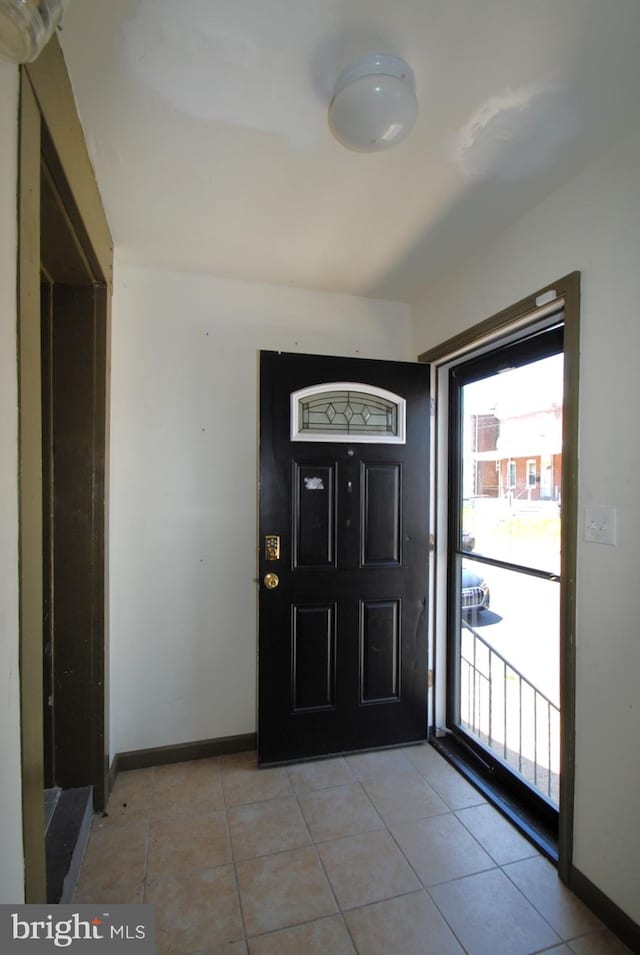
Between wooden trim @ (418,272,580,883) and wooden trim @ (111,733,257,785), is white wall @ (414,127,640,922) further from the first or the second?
wooden trim @ (111,733,257,785)

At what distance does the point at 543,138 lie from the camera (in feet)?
4.38

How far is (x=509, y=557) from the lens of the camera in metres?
2.05

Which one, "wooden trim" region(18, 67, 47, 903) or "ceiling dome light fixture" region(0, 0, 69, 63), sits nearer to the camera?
"ceiling dome light fixture" region(0, 0, 69, 63)

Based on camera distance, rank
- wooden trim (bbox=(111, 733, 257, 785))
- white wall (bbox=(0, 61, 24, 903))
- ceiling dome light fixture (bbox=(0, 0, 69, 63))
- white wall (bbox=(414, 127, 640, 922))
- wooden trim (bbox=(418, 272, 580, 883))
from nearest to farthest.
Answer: ceiling dome light fixture (bbox=(0, 0, 69, 63))
white wall (bbox=(0, 61, 24, 903))
white wall (bbox=(414, 127, 640, 922))
wooden trim (bbox=(418, 272, 580, 883))
wooden trim (bbox=(111, 733, 257, 785))

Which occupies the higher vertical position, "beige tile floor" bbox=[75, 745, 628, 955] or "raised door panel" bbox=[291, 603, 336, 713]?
"raised door panel" bbox=[291, 603, 336, 713]

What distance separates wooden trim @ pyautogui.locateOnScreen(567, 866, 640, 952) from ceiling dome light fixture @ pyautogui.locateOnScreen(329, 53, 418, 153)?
7.87 feet

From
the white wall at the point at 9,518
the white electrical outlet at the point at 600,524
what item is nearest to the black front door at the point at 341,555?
the white electrical outlet at the point at 600,524

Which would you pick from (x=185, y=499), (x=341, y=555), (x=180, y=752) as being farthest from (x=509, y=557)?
(x=180, y=752)

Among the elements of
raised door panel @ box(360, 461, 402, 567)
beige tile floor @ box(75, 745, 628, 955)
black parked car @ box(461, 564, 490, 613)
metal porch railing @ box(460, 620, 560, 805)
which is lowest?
beige tile floor @ box(75, 745, 628, 955)

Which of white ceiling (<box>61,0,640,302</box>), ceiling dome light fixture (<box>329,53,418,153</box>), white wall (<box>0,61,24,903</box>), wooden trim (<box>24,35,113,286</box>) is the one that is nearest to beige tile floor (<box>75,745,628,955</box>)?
white wall (<box>0,61,24,903</box>)

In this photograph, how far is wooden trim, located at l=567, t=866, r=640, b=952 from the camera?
4.22 ft

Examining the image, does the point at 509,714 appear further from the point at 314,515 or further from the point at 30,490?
the point at 30,490

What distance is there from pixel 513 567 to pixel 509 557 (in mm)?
63

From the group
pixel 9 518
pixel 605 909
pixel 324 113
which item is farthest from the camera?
pixel 605 909
